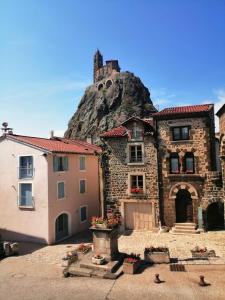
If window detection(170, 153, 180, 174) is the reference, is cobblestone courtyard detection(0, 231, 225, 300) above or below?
below

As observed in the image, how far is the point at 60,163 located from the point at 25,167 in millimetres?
3108

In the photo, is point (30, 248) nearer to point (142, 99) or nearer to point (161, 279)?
point (161, 279)

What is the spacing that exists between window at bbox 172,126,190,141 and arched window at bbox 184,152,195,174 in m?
1.50

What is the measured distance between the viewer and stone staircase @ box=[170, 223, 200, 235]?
2391 centimetres

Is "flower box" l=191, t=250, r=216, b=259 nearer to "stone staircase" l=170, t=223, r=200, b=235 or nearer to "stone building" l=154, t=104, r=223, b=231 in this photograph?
"stone staircase" l=170, t=223, r=200, b=235

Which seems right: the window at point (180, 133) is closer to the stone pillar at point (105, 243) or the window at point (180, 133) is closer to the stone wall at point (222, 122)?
the stone wall at point (222, 122)

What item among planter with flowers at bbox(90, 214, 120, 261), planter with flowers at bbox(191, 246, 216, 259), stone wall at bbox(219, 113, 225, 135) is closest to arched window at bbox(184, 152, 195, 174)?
stone wall at bbox(219, 113, 225, 135)

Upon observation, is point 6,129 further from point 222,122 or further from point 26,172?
point 222,122

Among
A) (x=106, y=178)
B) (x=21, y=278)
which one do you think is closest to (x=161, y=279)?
(x=21, y=278)

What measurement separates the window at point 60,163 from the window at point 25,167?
2081 mm

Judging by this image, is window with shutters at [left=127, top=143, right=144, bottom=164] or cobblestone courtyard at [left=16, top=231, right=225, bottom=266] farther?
window with shutters at [left=127, top=143, right=144, bottom=164]

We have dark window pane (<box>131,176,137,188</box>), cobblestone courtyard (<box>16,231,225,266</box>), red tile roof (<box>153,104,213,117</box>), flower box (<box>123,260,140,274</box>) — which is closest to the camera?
flower box (<box>123,260,140,274</box>)

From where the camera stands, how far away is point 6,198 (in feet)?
85.1

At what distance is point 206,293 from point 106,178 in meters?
15.2
